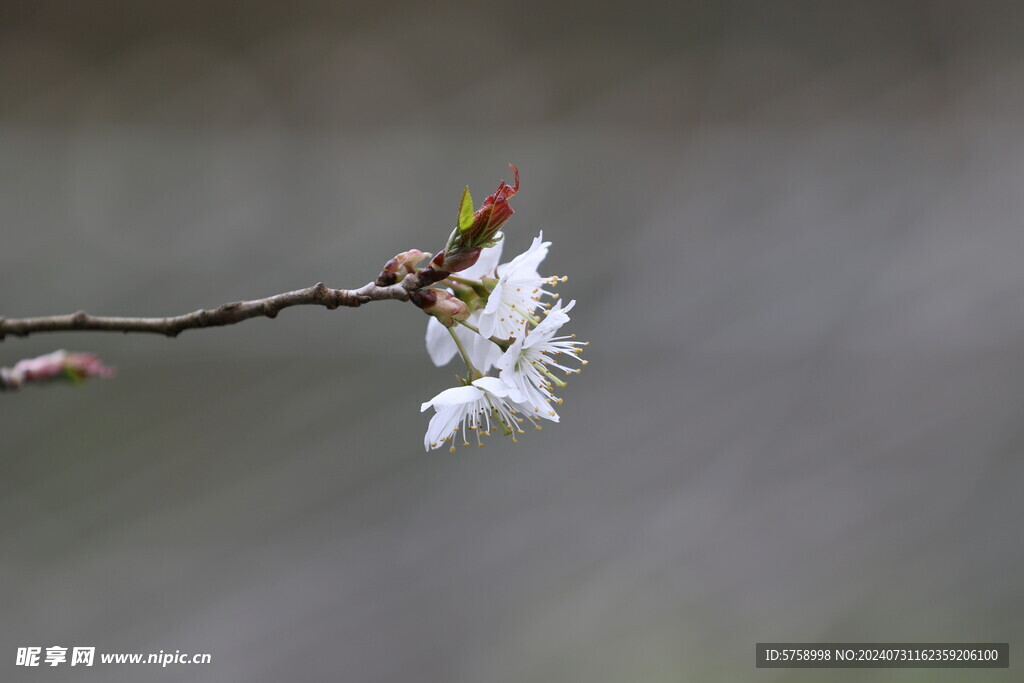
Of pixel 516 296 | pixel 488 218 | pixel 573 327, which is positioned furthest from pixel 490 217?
pixel 573 327

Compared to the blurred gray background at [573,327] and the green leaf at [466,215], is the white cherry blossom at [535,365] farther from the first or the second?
the blurred gray background at [573,327]

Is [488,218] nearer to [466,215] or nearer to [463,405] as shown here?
[466,215]

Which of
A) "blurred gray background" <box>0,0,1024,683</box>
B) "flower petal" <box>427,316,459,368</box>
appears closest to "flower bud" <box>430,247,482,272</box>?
"flower petal" <box>427,316,459,368</box>

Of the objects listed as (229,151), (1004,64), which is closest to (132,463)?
(229,151)

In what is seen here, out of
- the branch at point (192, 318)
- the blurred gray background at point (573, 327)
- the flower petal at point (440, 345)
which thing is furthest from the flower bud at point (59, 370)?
the blurred gray background at point (573, 327)

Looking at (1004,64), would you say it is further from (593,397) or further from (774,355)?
(593,397)
